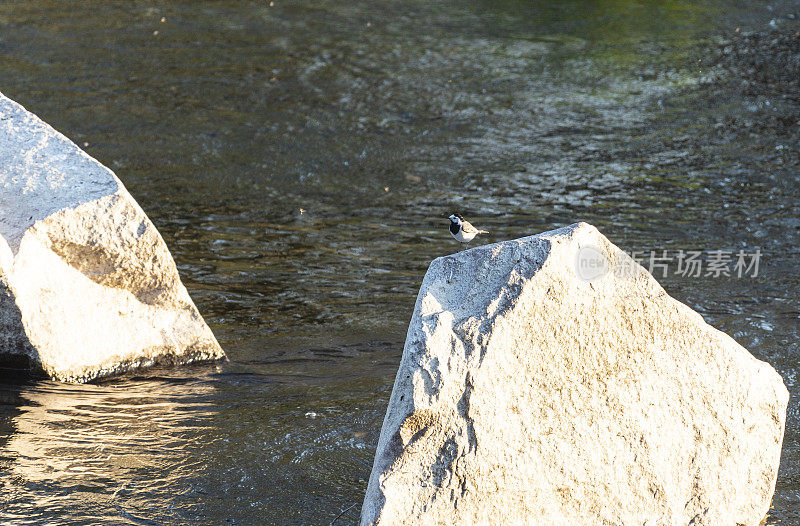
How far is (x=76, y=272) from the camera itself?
197 inches

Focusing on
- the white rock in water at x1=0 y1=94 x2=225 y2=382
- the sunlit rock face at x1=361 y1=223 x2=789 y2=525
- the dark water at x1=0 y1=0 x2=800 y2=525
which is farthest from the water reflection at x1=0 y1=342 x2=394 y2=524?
the sunlit rock face at x1=361 y1=223 x2=789 y2=525

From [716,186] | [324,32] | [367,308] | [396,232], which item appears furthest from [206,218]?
[324,32]

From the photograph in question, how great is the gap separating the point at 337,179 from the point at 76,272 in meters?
4.21

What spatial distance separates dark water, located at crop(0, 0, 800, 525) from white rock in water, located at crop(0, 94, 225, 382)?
0.67ft

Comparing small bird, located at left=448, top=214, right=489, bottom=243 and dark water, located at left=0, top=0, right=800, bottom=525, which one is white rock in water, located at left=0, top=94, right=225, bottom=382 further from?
small bird, located at left=448, top=214, right=489, bottom=243

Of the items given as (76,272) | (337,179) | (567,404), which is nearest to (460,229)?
(567,404)

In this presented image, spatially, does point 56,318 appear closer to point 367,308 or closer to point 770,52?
point 367,308

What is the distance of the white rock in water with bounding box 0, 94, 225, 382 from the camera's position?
4.73 meters

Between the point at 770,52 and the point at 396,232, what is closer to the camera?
the point at 396,232

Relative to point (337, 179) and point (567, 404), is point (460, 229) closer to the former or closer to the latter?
point (567, 404)

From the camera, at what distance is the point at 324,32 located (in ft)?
43.9

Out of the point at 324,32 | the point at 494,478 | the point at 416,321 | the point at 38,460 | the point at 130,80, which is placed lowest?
the point at 38,460

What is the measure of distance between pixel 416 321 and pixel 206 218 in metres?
4.92

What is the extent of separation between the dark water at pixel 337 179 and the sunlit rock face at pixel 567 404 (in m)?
0.72
